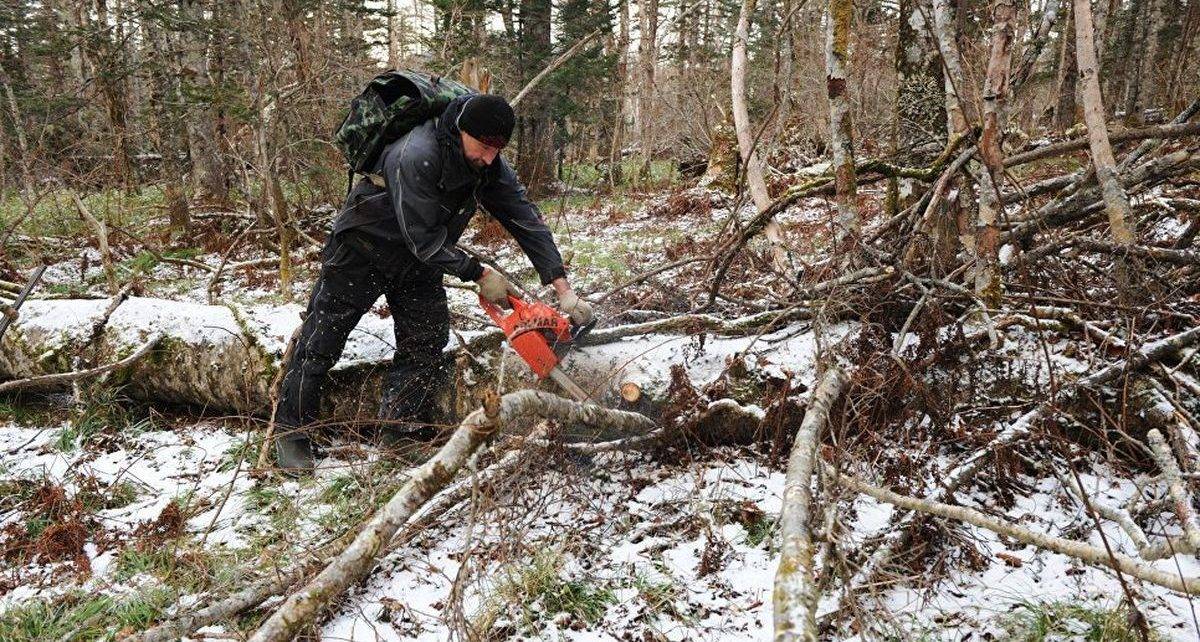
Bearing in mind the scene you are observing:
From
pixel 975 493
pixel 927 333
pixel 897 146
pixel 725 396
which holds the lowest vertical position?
pixel 975 493

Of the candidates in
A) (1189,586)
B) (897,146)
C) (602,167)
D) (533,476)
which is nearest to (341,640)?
(533,476)

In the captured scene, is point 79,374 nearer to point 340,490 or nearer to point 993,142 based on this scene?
point 340,490

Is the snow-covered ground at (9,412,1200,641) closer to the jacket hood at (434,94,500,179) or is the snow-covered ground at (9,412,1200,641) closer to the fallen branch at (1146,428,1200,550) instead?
the fallen branch at (1146,428,1200,550)

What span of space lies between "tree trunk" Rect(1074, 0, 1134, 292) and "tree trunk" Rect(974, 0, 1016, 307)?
26 centimetres

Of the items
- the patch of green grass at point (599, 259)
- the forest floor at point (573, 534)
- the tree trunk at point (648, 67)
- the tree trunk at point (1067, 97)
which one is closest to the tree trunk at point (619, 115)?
the tree trunk at point (648, 67)

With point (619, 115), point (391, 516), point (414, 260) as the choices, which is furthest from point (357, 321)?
point (619, 115)

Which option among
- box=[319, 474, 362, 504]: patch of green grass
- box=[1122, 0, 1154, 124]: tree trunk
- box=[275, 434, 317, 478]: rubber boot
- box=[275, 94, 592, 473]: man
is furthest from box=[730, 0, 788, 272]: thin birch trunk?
box=[1122, 0, 1154, 124]: tree trunk

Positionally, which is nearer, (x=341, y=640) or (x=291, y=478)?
(x=341, y=640)

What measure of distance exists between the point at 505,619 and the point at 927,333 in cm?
226

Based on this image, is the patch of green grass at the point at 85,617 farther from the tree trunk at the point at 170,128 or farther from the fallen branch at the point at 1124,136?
the tree trunk at the point at 170,128

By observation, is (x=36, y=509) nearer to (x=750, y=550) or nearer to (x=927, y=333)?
(x=750, y=550)

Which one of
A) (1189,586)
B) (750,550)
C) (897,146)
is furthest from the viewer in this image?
(897,146)

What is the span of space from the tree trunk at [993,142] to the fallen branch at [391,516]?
6.26ft

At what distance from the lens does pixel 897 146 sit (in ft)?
13.6
